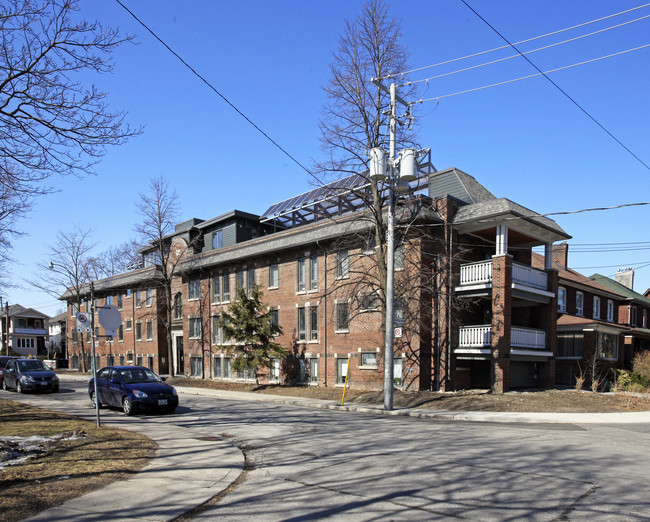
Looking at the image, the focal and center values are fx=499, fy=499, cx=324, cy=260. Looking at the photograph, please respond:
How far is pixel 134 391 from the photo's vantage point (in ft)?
51.5

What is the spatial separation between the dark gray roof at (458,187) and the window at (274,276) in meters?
10.5

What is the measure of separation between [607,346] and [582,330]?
4.31 metres

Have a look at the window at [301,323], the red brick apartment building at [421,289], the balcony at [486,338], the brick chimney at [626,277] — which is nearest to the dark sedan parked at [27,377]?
the red brick apartment building at [421,289]

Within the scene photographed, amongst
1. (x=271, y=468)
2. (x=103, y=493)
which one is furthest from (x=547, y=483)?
(x=103, y=493)

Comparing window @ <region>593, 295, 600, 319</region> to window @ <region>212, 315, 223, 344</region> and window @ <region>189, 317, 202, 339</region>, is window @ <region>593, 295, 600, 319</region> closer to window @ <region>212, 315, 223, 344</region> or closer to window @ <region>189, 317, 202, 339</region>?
window @ <region>212, 315, 223, 344</region>

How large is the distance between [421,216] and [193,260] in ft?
68.7

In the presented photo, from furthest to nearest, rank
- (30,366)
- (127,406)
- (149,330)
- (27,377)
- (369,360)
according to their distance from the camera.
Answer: (149,330) → (369,360) → (30,366) → (27,377) → (127,406)

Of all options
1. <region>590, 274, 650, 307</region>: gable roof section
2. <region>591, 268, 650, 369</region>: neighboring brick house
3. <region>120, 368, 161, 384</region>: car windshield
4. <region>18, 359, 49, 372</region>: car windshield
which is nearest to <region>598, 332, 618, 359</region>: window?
<region>591, 268, 650, 369</region>: neighboring brick house

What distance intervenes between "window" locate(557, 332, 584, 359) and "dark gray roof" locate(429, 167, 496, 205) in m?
10.2

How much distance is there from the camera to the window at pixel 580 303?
35.4 m

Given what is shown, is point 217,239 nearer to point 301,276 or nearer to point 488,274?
point 301,276

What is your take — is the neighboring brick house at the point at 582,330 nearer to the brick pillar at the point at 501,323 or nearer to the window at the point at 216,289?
the brick pillar at the point at 501,323

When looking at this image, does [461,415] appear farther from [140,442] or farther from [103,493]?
[103,493]

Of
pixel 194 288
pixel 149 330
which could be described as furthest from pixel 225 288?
pixel 149 330
